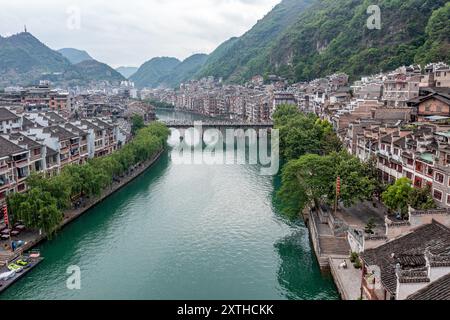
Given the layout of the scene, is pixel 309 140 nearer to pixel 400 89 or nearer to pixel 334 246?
pixel 400 89

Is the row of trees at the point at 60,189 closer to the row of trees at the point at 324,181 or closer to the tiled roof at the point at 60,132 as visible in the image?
the tiled roof at the point at 60,132

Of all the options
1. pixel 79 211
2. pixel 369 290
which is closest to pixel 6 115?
pixel 79 211

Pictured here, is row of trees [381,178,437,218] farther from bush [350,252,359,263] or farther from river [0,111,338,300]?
river [0,111,338,300]

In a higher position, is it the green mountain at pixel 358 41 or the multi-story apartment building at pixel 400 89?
the green mountain at pixel 358 41

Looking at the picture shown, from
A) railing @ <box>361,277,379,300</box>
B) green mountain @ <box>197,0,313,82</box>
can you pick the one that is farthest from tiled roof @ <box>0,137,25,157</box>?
green mountain @ <box>197,0,313,82</box>

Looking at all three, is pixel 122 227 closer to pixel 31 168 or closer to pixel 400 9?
pixel 31 168

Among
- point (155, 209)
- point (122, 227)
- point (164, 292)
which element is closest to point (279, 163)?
point (155, 209)

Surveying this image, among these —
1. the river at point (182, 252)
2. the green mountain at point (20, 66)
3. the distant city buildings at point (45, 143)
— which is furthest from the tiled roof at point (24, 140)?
the green mountain at point (20, 66)
